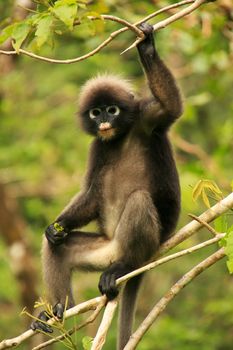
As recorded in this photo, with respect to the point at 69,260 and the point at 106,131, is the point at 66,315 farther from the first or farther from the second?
the point at 106,131

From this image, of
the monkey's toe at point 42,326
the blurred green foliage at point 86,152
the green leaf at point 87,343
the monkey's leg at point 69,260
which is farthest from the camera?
the blurred green foliage at point 86,152

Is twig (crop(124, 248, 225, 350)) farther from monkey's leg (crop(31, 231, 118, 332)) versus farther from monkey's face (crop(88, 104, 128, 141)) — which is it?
monkey's face (crop(88, 104, 128, 141))

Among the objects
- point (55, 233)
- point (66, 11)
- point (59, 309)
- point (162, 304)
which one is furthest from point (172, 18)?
point (59, 309)

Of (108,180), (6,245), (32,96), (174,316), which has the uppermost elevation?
(108,180)

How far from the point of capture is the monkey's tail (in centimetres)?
537

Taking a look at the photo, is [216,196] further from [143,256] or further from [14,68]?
[14,68]

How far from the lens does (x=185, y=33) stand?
789 centimetres

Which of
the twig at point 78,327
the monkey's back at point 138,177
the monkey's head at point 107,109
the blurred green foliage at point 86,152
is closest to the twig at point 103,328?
the twig at point 78,327

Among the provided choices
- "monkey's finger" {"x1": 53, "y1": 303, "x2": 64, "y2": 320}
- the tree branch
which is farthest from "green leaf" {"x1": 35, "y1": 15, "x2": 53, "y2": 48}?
"monkey's finger" {"x1": 53, "y1": 303, "x2": 64, "y2": 320}

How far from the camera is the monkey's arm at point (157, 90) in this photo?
4.84 metres

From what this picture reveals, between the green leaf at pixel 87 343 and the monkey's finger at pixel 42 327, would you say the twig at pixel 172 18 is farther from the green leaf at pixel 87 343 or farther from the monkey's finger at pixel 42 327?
the monkey's finger at pixel 42 327

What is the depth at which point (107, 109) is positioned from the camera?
5.72m

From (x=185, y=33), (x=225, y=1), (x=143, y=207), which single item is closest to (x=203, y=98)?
(x=185, y=33)

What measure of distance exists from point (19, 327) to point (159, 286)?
2.20 metres
